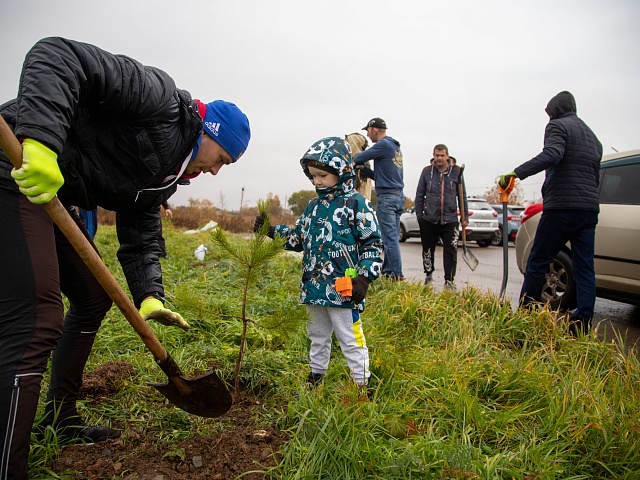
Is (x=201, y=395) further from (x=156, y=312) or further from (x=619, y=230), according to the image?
(x=619, y=230)

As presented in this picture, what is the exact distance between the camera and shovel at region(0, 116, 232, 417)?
1.50 m

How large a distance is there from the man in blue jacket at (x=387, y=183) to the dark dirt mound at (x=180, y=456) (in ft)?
11.7

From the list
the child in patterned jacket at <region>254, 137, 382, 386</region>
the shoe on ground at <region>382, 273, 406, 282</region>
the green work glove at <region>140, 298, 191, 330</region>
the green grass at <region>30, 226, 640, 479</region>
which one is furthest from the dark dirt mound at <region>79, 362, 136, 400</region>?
the shoe on ground at <region>382, 273, 406, 282</region>

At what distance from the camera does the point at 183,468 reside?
1.82 metres

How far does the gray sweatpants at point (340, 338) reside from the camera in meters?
2.54

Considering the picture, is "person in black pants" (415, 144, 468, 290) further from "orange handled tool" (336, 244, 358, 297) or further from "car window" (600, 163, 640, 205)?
"orange handled tool" (336, 244, 358, 297)

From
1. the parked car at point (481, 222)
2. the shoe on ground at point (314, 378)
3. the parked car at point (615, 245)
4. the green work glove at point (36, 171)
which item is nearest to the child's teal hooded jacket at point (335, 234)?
the shoe on ground at point (314, 378)

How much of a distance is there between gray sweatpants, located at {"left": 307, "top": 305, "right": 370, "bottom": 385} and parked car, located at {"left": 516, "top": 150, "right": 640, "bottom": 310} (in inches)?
104

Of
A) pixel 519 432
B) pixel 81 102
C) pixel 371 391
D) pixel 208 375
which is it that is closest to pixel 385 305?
pixel 371 391

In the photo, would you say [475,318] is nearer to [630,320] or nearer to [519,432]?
[519,432]

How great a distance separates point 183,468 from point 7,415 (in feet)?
2.30

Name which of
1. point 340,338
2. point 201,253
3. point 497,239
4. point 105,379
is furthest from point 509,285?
point 497,239

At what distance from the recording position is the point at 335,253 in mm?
2547

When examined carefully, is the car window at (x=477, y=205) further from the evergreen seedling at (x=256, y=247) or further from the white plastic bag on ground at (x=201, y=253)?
the evergreen seedling at (x=256, y=247)
